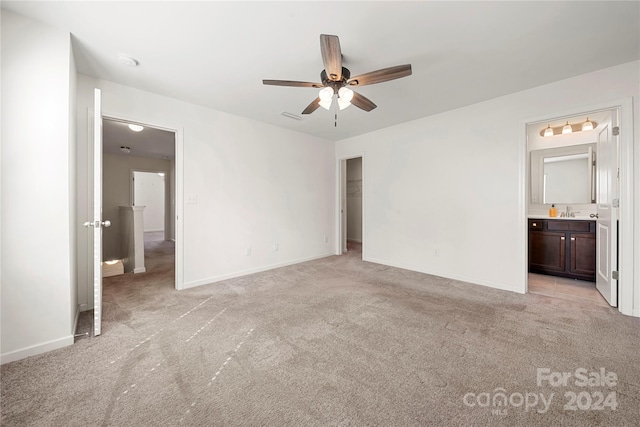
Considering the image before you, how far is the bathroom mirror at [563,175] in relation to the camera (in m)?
3.89

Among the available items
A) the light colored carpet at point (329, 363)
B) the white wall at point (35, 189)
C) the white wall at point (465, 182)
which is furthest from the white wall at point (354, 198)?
the white wall at point (35, 189)

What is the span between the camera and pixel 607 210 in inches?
109

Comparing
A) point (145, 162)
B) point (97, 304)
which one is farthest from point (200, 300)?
point (145, 162)

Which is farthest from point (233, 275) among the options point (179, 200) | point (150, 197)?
point (150, 197)

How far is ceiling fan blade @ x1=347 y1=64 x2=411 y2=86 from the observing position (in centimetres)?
194

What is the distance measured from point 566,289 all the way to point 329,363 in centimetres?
346

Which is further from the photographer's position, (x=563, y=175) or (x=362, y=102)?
(x=563, y=175)

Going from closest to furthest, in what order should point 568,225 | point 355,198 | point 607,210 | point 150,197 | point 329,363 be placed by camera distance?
point 329,363, point 607,210, point 568,225, point 355,198, point 150,197

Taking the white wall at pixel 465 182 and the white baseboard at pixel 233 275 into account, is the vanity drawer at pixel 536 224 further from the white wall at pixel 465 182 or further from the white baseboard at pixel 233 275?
the white baseboard at pixel 233 275

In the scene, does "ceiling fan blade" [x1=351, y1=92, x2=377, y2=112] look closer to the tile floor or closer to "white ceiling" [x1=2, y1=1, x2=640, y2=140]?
"white ceiling" [x1=2, y1=1, x2=640, y2=140]

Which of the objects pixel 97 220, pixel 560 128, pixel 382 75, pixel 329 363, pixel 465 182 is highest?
pixel 560 128

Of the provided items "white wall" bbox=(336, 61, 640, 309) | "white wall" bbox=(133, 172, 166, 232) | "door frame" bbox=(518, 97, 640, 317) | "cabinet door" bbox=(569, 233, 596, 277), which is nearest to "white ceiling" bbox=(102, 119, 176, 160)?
"white wall" bbox=(336, 61, 640, 309)

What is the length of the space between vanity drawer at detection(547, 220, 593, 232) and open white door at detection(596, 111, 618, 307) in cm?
43

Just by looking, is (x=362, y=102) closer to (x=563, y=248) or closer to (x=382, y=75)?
(x=382, y=75)
